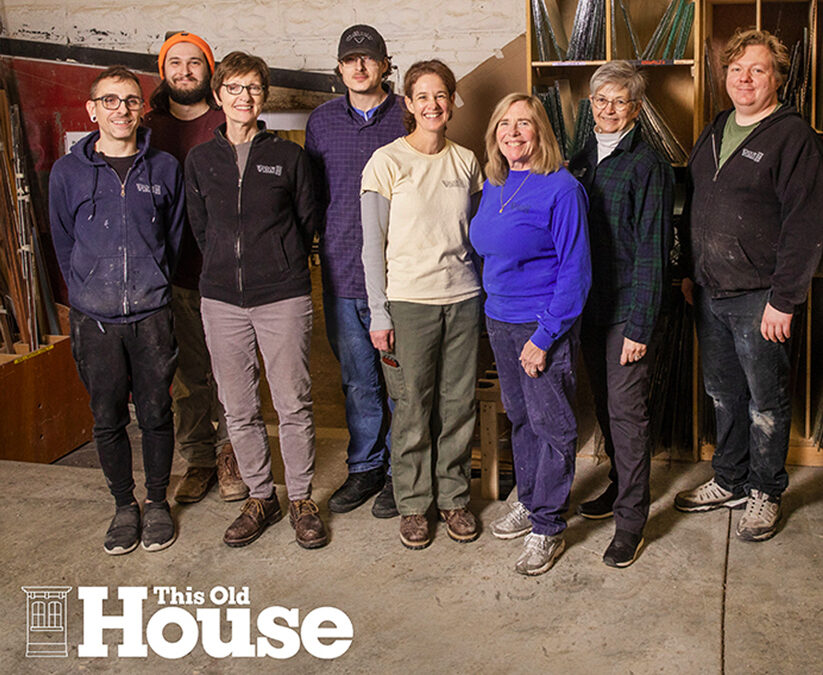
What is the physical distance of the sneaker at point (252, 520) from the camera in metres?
2.94

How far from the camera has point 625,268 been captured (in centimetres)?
259

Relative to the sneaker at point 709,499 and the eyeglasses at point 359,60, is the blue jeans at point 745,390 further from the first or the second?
the eyeglasses at point 359,60

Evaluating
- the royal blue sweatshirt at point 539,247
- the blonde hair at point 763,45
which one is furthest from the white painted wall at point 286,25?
the royal blue sweatshirt at point 539,247

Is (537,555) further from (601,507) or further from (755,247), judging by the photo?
(755,247)

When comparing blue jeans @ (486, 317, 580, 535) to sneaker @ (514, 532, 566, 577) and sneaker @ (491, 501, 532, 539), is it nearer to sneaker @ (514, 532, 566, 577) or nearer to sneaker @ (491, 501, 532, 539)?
sneaker @ (514, 532, 566, 577)

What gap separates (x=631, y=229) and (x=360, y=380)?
3.72ft

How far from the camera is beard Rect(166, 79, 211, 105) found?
3145 mm

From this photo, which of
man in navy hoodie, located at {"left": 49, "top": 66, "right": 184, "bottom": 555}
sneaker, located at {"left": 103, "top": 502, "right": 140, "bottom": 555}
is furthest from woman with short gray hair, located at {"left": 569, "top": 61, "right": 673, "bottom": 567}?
sneaker, located at {"left": 103, "top": 502, "right": 140, "bottom": 555}

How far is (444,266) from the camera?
2.70m

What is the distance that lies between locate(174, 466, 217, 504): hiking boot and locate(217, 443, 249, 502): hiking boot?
0.13ft

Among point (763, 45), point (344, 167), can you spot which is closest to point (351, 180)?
point (344, 167)

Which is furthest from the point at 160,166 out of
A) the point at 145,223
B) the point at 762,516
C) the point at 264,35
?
the point at 762,516

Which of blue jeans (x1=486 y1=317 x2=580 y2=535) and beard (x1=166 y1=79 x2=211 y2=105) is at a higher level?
beard (x1=166 y1=79 x2=211 y2=105)

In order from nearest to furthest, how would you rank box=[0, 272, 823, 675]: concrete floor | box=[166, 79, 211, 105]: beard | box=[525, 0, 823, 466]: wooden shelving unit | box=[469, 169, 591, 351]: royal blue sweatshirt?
1. box=[0, 272, 823, 675]: concrete floor
2. box=[469, 169, 591, 351]: royal blue sweatshirt
3. box=[166, 79, 211, 105]: beard
4. box=[525, 0, 823, 466]: wooden shelving unit
